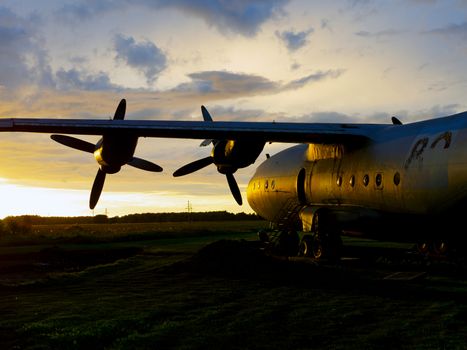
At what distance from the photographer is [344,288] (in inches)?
589

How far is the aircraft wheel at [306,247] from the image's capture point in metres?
22.2

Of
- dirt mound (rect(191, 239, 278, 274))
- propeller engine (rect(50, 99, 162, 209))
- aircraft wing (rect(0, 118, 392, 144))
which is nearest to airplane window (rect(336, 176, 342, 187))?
aircraft wing (rect(0, 118, 392, 144))

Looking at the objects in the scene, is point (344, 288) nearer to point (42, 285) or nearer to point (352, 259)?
point (352, 259)

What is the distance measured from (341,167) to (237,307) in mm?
9589

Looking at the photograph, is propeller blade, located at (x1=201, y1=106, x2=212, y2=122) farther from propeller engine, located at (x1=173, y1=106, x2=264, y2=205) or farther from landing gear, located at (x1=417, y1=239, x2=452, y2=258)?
landing gear, located at (x1=417, y1=239, x2=452, y2=258)

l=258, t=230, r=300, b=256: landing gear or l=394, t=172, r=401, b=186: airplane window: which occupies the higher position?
l=394, t=172, r=401, b=186: airplane window

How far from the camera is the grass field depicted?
9.37 meters

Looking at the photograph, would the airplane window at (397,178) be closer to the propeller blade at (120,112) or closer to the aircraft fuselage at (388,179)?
the aircraft fuselage at (388,179)

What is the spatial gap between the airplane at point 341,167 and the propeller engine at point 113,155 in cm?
3

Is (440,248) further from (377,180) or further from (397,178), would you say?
(397,178)

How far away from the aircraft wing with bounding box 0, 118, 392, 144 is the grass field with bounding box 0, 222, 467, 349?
4.32 metres

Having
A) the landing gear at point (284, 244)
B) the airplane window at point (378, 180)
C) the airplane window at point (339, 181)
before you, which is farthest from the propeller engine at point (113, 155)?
the airplane window at point (378, 180)

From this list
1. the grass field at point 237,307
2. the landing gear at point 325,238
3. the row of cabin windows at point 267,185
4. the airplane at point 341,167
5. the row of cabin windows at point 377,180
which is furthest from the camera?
the row of cabin windows at point 267,185

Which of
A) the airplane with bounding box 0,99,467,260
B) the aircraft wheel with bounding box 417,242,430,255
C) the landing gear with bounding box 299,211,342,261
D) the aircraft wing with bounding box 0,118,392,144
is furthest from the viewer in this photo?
the aircraft wheel with bounding box 417,242,430,255
